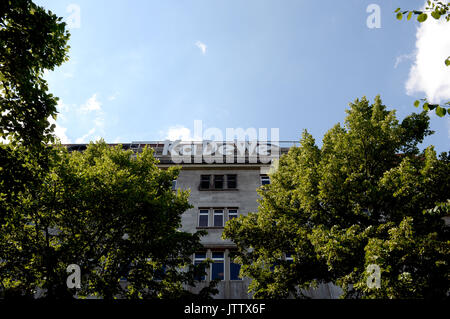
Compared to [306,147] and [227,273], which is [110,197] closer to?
[306,147]

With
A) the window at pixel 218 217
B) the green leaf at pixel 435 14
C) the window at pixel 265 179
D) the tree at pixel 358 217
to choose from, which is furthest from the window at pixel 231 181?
the green leaf at pixel 435 14

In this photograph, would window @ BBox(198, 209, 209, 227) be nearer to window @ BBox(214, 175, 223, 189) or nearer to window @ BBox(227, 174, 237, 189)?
window @ BBox(214, 175, 223, 189)

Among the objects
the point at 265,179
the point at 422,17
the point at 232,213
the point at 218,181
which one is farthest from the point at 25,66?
the point at 265,179

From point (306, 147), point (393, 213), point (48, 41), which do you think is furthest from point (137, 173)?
point (393, 213)

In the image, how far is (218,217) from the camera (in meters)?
24.3

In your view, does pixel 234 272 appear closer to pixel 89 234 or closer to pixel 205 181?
pixel 205 181

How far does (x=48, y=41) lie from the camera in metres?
10.1

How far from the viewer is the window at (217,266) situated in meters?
20.9

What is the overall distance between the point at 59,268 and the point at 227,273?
11.5m

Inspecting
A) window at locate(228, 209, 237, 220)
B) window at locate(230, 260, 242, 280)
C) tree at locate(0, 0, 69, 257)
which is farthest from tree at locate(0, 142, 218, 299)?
window at locate(228, 209, 237, 220)

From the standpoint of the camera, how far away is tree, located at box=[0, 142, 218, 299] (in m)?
12.4

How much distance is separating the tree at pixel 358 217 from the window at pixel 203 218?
8.65 meters

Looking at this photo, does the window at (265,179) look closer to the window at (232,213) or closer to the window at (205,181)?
the window at (232,213)

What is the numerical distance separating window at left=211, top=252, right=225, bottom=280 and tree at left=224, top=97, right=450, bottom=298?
6.40 meters
